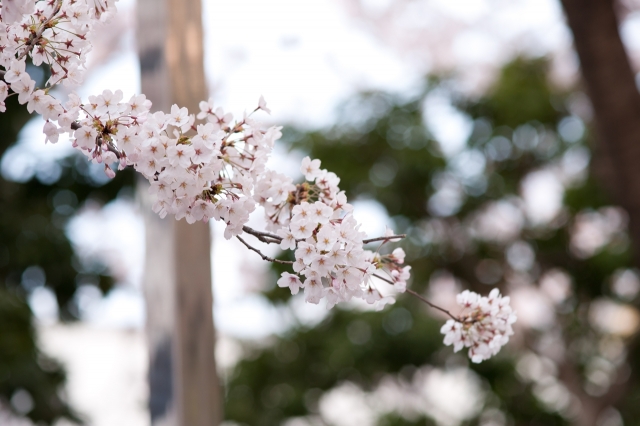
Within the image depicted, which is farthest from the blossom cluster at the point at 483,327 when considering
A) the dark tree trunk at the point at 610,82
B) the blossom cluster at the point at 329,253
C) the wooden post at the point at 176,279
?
the dark tree trunk at the point at 610,82

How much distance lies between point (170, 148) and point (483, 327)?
400 mm

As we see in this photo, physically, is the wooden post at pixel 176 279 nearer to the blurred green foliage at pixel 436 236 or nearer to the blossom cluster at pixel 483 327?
the blossom cluster at pixel 483 327

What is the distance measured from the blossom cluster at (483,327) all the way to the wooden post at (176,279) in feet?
2.34

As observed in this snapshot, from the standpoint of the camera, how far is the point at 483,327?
0.75 metres

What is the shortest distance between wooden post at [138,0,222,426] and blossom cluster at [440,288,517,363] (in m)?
0.71

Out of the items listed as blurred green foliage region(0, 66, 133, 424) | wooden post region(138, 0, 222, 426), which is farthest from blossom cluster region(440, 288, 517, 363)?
blurred green foliage region(0, 66, 133, 424)

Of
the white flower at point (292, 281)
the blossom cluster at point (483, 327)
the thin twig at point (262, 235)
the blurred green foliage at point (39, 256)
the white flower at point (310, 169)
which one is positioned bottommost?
the blossom cluster at point (483, 327)

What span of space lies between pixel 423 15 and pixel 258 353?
3.43 m

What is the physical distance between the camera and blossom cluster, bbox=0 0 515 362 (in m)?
0.62

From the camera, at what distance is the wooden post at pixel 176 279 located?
4.28ft

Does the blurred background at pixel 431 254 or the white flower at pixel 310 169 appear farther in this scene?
the blurred background at pixel 431 254

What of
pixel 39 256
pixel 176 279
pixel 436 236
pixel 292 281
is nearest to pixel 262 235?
pixel 292 281

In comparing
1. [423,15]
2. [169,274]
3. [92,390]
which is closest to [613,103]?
[169,274]

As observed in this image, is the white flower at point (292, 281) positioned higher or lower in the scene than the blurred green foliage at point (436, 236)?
lower
